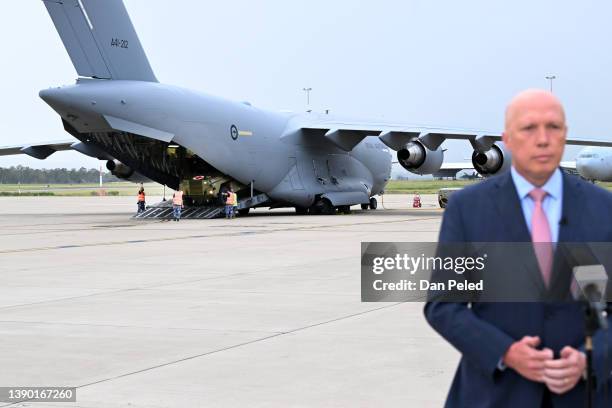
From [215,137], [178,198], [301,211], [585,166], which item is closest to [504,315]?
[178,198]

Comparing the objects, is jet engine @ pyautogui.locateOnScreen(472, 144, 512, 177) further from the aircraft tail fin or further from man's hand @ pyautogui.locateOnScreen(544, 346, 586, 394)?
man's hand @ pyautogui.locateOnScreen(544, 346, 586, 394)

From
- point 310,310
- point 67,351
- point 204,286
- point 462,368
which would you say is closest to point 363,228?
point 204,286

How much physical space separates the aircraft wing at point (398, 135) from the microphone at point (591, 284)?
31948 mm

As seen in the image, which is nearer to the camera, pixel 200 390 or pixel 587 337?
pixel 587 337

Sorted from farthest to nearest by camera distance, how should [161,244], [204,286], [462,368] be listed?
[161,244]
[204,286]
[462,368]

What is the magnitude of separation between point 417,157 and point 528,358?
1336 inches

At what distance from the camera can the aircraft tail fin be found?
102ft

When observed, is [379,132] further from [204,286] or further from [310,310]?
[310,310]

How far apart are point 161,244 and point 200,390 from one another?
15170 millimetres

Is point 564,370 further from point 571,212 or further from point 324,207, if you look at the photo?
point 324,207

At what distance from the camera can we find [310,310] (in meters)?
11.2

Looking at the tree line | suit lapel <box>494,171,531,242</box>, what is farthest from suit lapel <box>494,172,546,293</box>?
the tree line

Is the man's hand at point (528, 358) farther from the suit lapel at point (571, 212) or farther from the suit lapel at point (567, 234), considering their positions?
the suit lapel at point (571, 212)

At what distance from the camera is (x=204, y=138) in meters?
33.9
